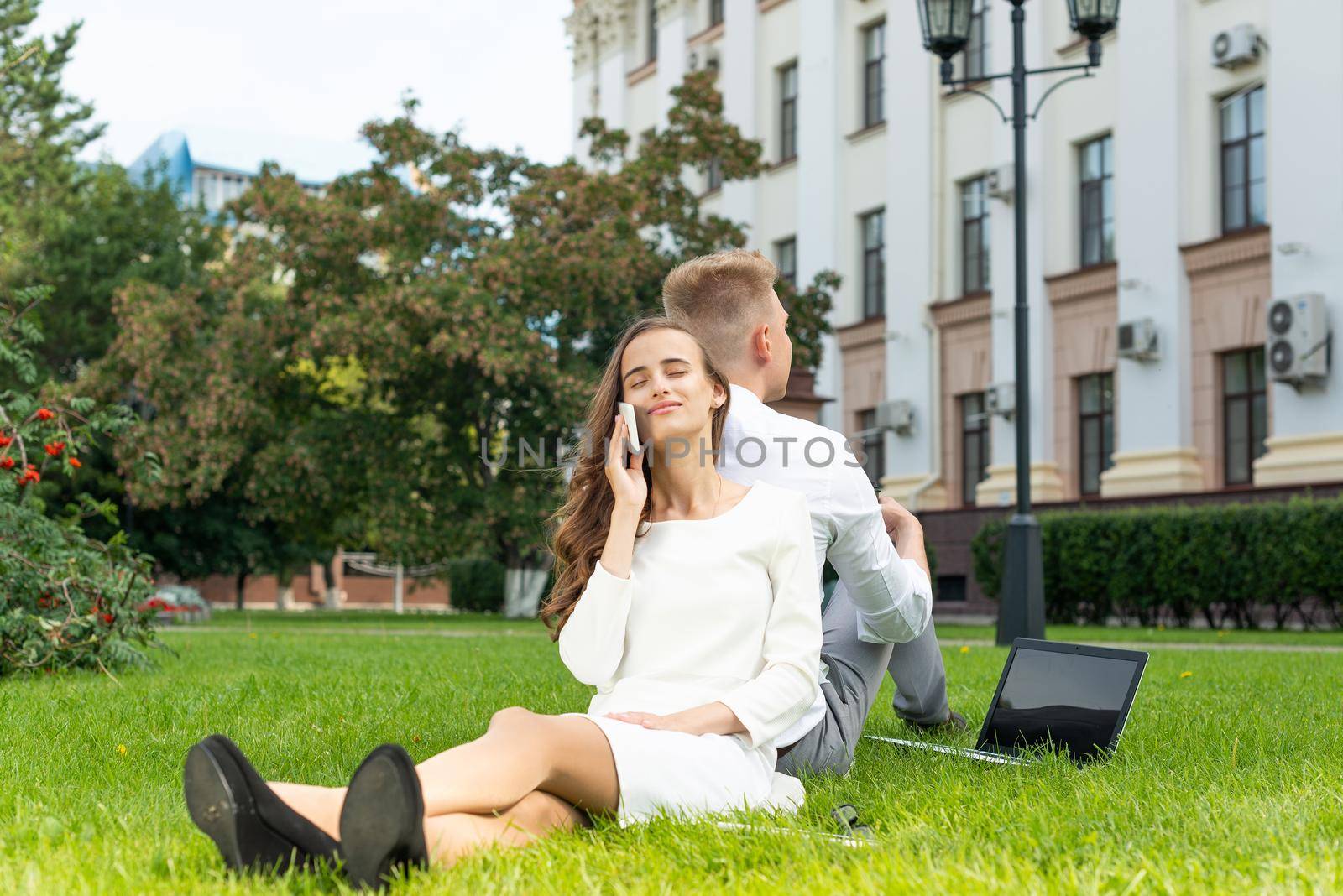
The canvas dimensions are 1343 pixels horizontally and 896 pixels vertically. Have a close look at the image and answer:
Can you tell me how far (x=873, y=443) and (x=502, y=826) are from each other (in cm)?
2376

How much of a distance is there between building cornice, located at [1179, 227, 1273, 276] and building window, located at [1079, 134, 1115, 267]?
1.70m

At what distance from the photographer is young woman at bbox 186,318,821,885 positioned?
285 cm

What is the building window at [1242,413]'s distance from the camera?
761 inches

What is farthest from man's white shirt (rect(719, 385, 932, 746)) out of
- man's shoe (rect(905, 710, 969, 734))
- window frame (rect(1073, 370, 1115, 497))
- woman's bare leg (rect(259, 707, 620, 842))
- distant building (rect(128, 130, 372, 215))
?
distant building (rect(128, 130, 372, 215))

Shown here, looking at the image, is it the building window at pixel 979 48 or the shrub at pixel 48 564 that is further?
the building window at pixel 979 48

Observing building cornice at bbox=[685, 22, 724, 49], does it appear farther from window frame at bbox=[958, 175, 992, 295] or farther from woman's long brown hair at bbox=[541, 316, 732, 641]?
woman's long brown hair at bbox=[541, 316, 732, 641]

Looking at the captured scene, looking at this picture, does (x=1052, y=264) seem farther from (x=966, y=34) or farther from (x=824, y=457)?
(x=824, y=457)

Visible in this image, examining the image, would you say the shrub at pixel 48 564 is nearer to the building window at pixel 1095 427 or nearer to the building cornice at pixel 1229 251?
the building cornice at pixel 1229 251

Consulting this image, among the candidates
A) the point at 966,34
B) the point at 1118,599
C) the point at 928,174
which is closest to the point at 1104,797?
the point at 966,34

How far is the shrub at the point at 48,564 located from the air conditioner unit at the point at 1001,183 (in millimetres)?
17162

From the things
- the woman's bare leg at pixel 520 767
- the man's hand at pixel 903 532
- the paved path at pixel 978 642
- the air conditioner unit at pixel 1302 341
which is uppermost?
the air conditioner unit at pixel 1302 341

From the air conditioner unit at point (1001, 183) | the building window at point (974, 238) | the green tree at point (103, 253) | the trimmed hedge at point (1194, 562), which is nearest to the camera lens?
the trimmed hedge at point (1194, 562)

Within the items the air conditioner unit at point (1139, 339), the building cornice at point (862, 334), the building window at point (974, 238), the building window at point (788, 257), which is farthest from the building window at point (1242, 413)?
the building window at point (788, 257)

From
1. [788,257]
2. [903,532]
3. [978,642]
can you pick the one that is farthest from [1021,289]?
[788,257]
